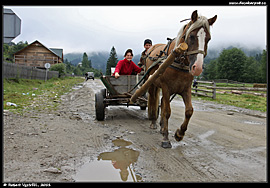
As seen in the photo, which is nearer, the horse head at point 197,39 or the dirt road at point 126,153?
the dirt road at point 126,153

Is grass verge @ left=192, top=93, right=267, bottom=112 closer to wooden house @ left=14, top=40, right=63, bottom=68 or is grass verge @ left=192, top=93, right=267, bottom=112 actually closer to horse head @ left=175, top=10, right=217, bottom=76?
horse head @ left=175, top=10, right=217, bottom=76

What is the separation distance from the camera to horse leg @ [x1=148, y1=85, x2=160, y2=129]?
564cm

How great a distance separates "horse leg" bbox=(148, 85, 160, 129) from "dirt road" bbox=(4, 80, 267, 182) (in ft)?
1.10

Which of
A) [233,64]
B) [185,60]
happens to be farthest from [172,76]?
[233,64]

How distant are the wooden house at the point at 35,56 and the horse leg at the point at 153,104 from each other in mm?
39615

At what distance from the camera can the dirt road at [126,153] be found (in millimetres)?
2752

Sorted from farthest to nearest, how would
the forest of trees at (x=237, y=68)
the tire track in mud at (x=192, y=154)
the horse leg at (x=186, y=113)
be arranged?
1. the forest of trees at (x=237, y=68)
2. the horse leg at (x=186, y=113)
3. the tire track in mud at (x=192, y=154)

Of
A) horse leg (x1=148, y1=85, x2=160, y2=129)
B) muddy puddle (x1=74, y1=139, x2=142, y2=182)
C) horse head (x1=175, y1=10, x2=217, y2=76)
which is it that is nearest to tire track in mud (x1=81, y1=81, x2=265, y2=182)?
muddy puddle (x1=74, y1=139, x2=142, y2=182)

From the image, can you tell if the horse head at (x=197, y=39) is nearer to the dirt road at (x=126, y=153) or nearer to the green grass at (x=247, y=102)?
the dirt road at (x=126, y=153)

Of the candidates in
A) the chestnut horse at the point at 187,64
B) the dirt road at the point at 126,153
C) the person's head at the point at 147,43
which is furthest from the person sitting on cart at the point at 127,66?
the dirt road at the point at 126,153

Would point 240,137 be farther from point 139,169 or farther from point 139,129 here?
point 139,169

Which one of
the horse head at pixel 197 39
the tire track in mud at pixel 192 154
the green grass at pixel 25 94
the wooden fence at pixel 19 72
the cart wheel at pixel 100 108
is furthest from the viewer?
the wooden fence at pixel 19 72

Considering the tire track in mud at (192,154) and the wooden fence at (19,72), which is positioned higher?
the wooden fence at (19,72)
